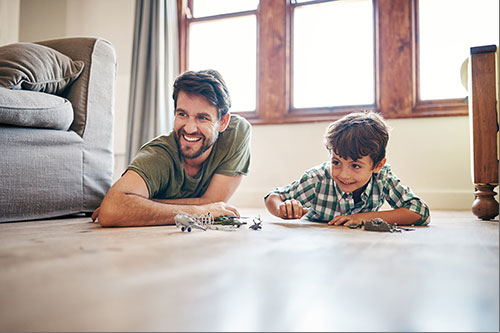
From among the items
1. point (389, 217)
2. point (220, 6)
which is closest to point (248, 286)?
point (389, 217)

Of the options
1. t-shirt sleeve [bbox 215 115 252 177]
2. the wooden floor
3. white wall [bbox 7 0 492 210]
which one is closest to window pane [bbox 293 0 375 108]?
white wall [bbox 7 0 492 210]

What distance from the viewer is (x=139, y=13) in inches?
126

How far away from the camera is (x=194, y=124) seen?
4.82 feet

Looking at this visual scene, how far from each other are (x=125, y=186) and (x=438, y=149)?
2131mm

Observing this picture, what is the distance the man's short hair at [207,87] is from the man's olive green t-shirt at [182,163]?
11 centimetres

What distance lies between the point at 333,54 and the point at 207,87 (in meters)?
1.88

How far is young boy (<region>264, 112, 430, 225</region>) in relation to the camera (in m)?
1.30

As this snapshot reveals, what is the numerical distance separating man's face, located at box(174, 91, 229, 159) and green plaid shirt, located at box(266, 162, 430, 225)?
1.10 ft

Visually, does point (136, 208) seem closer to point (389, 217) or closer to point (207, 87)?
point (207, 87)

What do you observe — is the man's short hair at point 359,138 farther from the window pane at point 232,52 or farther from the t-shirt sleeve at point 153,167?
the window pane at point 232,52

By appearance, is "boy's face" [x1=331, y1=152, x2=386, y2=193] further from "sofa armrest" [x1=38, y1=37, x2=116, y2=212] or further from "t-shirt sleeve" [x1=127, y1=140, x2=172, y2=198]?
"sofa armrest" [x1=38, y1=37, x2=116, y2=212]

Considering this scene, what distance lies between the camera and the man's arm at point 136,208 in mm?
1221

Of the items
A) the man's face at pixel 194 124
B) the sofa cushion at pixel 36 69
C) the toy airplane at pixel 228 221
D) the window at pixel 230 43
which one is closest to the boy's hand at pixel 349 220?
the toy airplane at pixel 228 221

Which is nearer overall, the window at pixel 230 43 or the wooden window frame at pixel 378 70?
the wooden window frame at pixel 378 70
